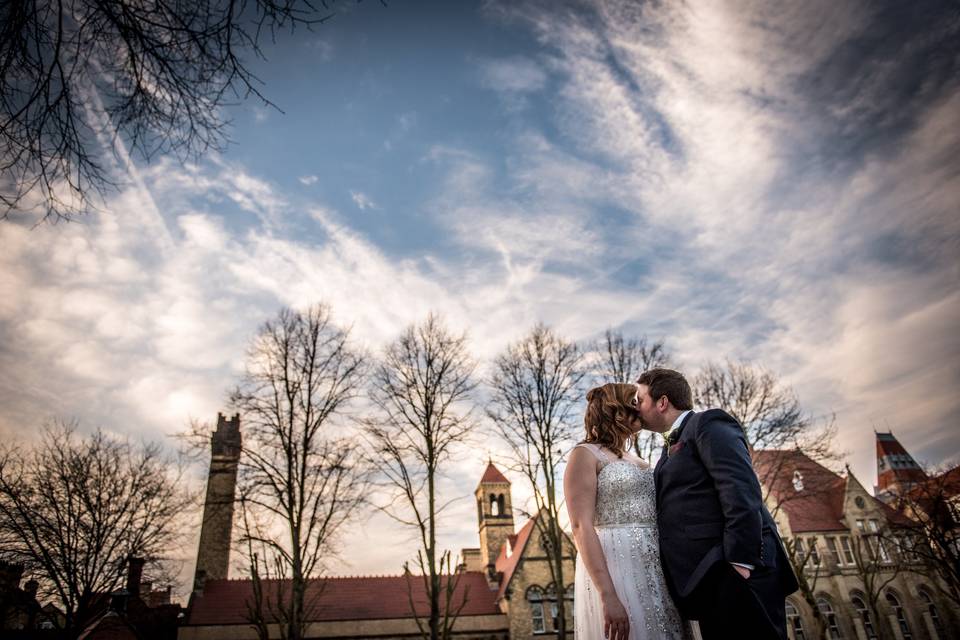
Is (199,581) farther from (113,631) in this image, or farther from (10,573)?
(10,573)

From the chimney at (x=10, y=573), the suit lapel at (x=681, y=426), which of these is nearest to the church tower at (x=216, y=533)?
the chimney at (x=10, y=573)

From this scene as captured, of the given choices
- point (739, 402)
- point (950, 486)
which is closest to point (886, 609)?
point (950, 486)

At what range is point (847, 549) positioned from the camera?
1254 inches

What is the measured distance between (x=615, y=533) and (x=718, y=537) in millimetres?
707

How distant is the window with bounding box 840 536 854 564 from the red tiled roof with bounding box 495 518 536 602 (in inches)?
769

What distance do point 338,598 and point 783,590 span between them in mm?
31890

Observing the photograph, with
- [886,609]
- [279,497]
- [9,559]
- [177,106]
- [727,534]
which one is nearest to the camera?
[727,534]

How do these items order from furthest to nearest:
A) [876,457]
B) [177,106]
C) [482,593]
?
1. [876,457]
2. [482,593]
3. [177,106]

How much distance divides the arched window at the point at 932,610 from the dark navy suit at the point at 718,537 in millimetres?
39827

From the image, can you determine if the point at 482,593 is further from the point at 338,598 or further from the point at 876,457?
the point at 876,457

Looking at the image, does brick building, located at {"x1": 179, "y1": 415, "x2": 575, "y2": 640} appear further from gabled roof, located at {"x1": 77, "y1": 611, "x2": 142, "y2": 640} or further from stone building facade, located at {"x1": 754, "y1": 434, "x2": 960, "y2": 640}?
stone building facade, located at {"x1": 754, "y1": 434, "x2": 960, "y2": 640}

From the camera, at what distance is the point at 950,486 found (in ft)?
75.3

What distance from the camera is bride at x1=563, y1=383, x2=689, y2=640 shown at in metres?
3.20

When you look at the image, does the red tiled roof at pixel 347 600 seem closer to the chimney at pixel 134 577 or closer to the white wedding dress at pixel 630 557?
the chimney at pixel 134 577
